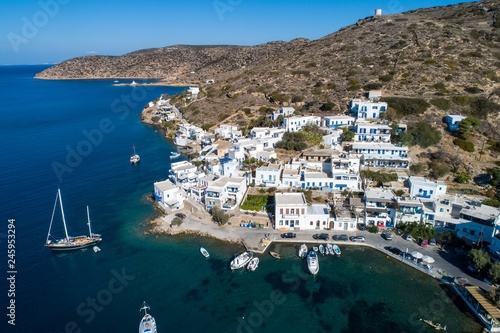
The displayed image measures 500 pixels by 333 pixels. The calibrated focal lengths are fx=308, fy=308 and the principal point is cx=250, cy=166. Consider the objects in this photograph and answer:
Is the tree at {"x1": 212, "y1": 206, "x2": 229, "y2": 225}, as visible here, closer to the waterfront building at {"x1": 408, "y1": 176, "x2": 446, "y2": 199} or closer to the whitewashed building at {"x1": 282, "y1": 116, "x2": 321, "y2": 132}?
the waterfront building at {"x1": 408, "y1": 176, "x2": 446, "y2": 199}

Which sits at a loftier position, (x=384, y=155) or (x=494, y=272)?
(x=384, y=155)

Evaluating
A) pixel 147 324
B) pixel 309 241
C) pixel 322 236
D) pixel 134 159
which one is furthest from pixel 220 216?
pixel 134 159

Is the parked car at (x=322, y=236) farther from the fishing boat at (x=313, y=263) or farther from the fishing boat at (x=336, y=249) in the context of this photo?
the fishing boat at (x=313, y=263)

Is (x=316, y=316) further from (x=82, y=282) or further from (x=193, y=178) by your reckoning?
(x=193, y=178)

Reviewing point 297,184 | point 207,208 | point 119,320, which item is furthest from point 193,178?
point 119,320

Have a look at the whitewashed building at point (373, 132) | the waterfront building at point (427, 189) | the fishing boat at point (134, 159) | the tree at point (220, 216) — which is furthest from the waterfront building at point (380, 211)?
the fishing boat at point (134, 159)

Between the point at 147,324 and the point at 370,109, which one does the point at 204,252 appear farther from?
the point at 370,109
